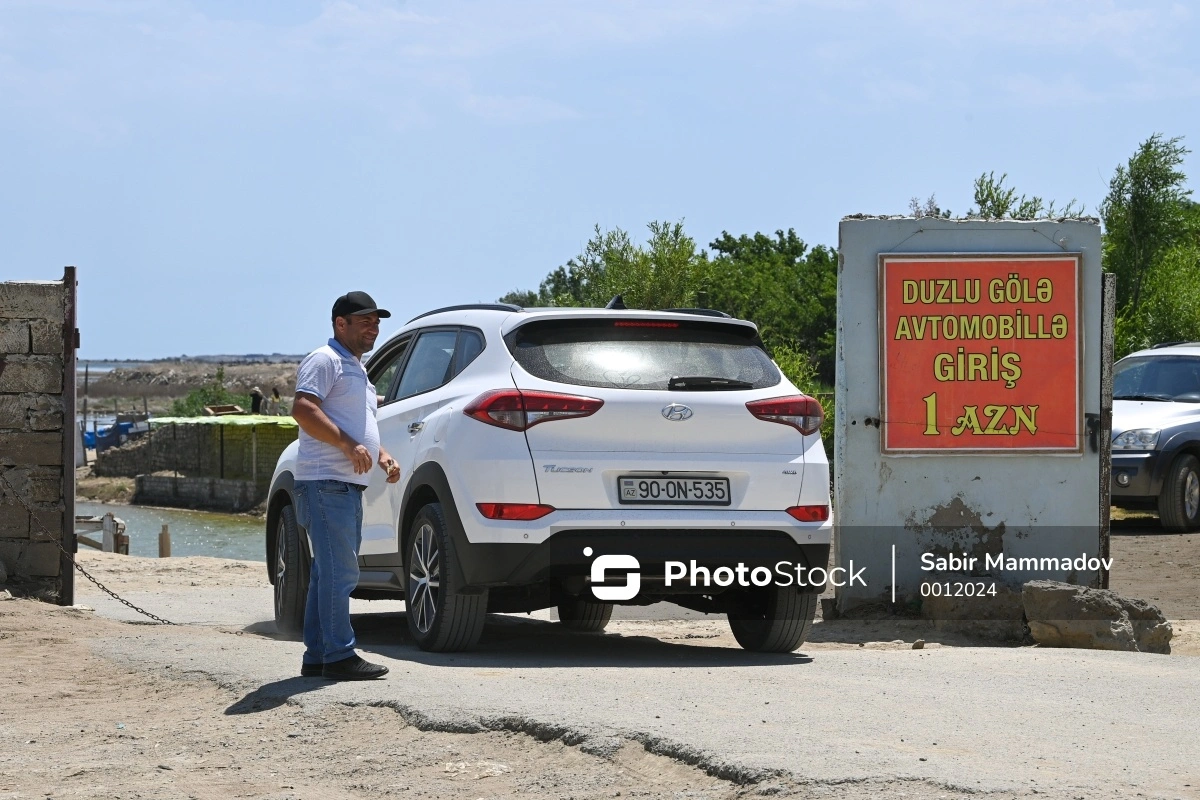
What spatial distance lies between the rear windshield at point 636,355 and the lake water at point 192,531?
846 inches

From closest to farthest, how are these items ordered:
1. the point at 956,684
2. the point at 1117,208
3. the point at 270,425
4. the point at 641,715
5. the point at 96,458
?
the point at 641,715
the point at 956,684
the point at 1117,208
the point at 270,425
the point at 96,458

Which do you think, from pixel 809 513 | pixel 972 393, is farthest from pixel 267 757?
pixel 972 393

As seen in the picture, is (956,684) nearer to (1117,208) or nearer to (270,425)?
(1117,208)

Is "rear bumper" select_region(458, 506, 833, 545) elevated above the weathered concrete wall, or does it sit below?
above

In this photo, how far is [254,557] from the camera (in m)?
36.5

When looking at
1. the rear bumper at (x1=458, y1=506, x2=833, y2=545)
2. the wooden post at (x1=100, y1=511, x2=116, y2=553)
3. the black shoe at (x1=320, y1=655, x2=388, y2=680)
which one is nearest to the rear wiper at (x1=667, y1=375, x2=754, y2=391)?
the rear bumper at (x1=458, y1=506, x2=833, y2=545)

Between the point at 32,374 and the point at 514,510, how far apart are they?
492 centimetres

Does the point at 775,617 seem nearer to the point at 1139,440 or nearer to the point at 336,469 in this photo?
the point at 336,469

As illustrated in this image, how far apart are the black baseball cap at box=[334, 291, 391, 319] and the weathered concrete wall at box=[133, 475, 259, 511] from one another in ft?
204

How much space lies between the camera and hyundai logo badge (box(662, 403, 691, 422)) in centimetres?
820

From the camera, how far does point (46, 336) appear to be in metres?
11.5

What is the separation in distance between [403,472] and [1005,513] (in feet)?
14.5

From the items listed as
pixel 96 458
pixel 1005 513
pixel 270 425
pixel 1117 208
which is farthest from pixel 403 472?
pixel 96 458

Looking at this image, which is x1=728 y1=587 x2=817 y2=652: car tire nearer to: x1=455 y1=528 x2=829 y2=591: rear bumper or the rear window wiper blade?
x1=455 y1=528 x2=829 y2=591: rear bumper
